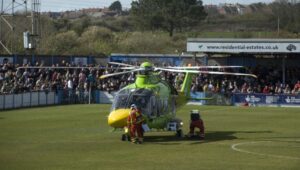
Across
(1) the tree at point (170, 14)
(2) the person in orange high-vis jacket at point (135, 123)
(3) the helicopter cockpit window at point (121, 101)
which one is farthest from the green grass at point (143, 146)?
(1) the tree at point (170, 14)

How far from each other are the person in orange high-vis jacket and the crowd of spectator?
24.0 metres

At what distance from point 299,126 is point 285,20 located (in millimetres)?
76583

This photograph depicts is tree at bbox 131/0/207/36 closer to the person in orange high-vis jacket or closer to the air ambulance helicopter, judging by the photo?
the air ambulance helicopter

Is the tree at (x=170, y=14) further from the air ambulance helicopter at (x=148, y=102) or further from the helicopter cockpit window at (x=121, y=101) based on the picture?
the helicopter cockpit window at (x=121, y=101)

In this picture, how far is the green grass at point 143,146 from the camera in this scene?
1938 centimetres

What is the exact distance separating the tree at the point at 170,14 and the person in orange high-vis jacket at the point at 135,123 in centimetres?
7442

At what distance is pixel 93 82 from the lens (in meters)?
53.5

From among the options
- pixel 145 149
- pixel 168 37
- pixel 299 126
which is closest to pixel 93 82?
pixel 299 126

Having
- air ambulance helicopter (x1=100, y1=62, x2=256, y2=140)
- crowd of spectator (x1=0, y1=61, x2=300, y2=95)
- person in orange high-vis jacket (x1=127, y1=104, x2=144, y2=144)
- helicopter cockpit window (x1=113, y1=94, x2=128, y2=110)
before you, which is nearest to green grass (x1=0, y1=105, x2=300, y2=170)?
person in orange high-vis jacket (x1=127, y1=104, x2=144, y2=144)

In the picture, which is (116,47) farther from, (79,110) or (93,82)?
(79,110)

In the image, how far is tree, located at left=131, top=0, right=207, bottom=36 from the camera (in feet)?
328

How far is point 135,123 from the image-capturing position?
24.3 metres

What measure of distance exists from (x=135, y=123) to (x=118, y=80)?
3030 centimetres

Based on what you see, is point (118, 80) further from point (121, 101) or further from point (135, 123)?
point (135, 123)
